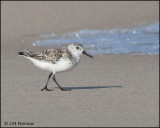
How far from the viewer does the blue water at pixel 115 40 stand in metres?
13.2

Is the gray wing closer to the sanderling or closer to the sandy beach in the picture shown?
the sanderling

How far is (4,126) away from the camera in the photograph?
6938 millimetres

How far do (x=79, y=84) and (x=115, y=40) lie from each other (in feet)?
15.6

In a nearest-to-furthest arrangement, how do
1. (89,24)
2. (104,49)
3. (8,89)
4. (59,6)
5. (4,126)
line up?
(4,126) → (8,89) → (104,49) → (89,24) → (59,6)

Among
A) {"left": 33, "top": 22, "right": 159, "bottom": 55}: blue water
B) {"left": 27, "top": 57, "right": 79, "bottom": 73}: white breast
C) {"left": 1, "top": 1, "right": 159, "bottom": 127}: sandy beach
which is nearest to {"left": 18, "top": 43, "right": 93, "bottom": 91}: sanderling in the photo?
{"left": 27, "top": 57, "right": 79, "bottom": 73}: white breast

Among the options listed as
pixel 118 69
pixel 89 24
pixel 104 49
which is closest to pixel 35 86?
pixel 118 69

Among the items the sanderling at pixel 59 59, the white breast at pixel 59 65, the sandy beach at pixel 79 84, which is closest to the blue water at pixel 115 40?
the sandy beach at pixel 79 84

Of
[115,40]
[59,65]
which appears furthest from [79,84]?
[115,40]

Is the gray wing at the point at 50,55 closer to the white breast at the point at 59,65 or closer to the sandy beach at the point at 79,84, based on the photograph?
the white breast at the point at 59,65

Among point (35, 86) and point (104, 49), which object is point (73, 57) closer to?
point (35, 86)

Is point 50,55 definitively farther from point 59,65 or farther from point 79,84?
point 79,84

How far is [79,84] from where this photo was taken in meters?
9.84

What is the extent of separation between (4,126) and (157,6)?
1268 cm

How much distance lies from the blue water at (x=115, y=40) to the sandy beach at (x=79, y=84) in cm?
48
